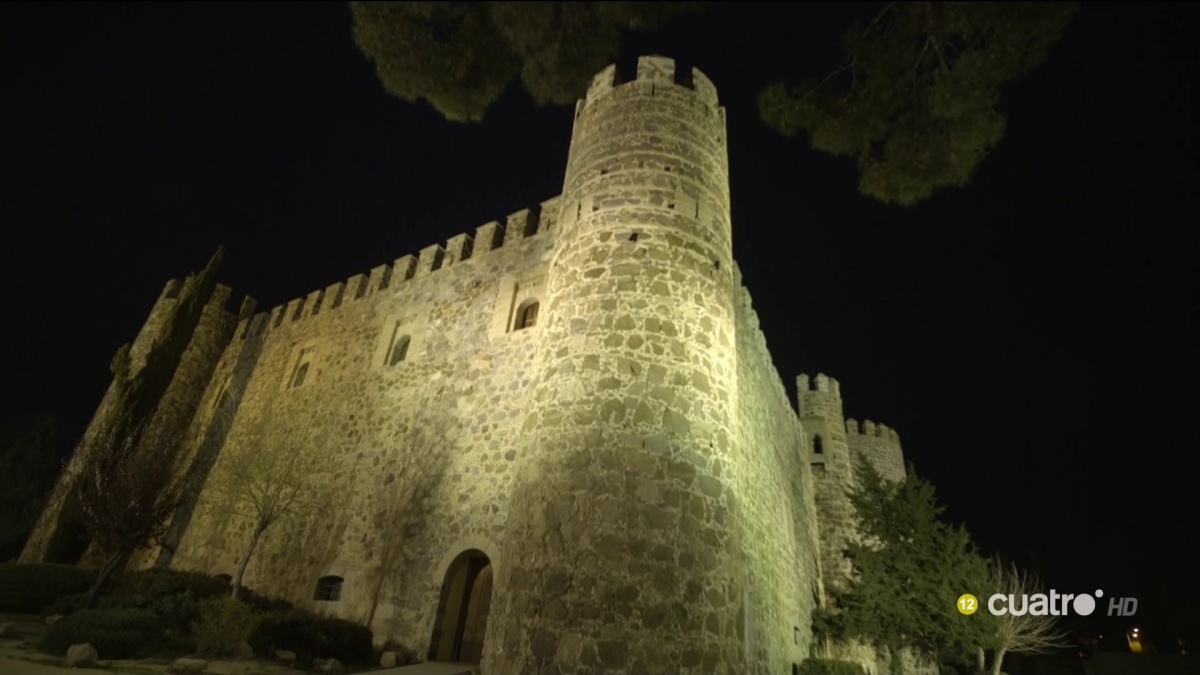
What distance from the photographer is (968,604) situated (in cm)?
1499

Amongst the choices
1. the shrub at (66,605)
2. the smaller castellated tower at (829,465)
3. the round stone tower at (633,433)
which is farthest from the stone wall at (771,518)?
the shrub at (66,605)

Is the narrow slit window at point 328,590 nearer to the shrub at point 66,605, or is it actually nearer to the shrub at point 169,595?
the shrub at point 169,595

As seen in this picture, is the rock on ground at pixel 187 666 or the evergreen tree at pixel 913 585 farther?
the evergreen tree at pixel 913 585

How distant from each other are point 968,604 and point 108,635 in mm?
17778

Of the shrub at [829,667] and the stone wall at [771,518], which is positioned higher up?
the stone wall at [771,518]

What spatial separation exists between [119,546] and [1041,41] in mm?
16715

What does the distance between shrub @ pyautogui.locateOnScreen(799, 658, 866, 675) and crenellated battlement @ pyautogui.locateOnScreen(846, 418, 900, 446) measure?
12.2m

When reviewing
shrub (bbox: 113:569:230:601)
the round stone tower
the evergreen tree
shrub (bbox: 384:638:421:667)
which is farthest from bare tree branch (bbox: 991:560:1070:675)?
shrub (bbox: 113:569:230:601)

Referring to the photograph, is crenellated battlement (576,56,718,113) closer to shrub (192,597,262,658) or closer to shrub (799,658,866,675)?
shrub (192,597,262,658)

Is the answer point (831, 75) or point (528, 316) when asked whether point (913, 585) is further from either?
point (831, 75)

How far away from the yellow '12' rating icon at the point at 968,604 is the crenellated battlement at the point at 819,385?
10256 millimetres

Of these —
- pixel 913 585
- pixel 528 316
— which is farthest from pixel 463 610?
pixel 913 585

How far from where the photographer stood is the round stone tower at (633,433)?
601 cm

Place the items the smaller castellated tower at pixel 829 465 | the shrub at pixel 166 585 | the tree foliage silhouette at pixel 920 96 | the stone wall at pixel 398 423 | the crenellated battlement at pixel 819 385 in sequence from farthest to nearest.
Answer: the crenellated battlement at pixel 819 385 < the smaller castellated tower at pixel 829 465 < the shrub at pixel 166 585 < the stone wall at pixel 398 423 < the tree foliage silhouette at pixel 920 96
